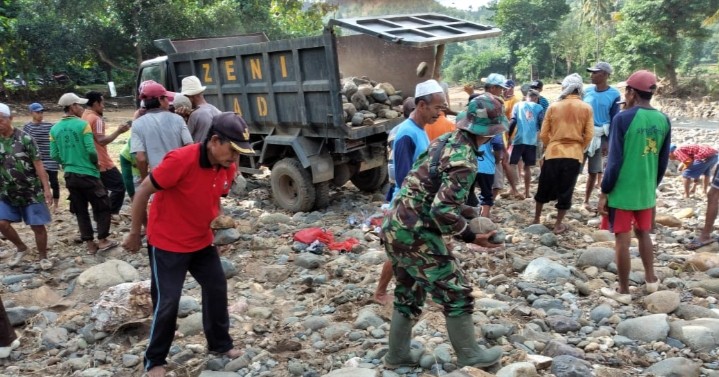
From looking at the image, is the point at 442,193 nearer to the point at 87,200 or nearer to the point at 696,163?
the point at 87,200

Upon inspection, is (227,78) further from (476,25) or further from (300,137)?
(476,25)

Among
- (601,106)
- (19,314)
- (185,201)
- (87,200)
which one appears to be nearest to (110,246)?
(87,200)

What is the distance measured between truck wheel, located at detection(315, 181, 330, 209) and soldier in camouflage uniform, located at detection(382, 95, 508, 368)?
4.11 meters

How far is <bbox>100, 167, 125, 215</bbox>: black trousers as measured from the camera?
624 centimetres

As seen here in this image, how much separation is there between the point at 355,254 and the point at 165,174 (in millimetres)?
2813

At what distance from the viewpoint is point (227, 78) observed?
24.8ft

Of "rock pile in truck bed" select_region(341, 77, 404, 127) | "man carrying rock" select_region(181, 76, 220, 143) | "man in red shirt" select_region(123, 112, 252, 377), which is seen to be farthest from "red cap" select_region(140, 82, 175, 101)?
"rock pile in truck bed" select_region(341, 77, 404, 127)

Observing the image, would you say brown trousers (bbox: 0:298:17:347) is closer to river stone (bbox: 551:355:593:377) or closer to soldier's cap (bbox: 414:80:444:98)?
soldier's cap (bbox: 414:80:444:98)

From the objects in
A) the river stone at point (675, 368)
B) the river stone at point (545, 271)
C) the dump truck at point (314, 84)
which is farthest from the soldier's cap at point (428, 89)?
the dump truck at point (314, 84)

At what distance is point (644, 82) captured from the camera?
393 centimetres

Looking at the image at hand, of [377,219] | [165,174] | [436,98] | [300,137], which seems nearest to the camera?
[165,174]

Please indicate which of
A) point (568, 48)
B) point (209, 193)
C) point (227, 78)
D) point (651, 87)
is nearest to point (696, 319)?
point (651, 87)

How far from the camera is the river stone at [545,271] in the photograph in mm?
4555

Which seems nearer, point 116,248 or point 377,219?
point 116,248
